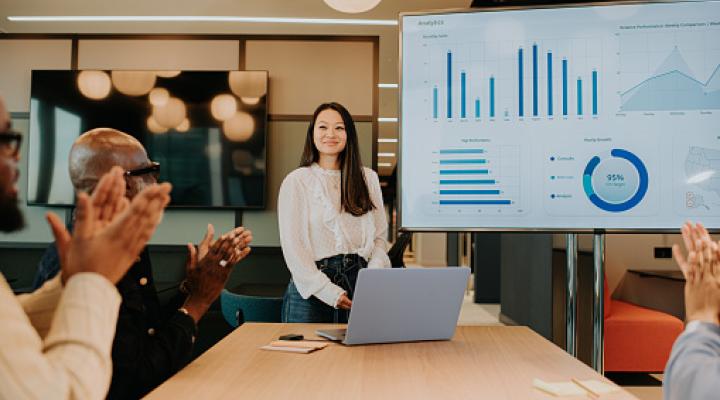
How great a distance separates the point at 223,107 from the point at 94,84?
1.02 m

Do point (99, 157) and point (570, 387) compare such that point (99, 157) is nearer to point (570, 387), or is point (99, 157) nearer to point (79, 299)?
point (79, 299)

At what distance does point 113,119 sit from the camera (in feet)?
15.6

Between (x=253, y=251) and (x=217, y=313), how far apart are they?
56 cm

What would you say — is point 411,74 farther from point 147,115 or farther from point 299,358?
point 147,115

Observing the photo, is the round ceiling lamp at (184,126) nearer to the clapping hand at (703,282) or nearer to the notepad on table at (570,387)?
the notepad on table at (570,387)

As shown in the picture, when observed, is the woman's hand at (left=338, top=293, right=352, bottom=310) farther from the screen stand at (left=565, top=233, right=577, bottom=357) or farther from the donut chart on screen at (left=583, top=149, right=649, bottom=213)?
the donut chart on screen at (left=583, top=149, right=649, bottom=213)

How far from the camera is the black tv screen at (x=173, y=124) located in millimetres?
4664

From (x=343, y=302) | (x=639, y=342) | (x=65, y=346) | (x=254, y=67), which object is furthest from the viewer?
(x=254, y=67)

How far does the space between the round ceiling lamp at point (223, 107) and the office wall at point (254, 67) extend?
280mm

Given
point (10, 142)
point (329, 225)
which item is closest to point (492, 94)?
point (329, 225)

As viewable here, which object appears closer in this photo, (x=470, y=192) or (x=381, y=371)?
(x=381, y=371)

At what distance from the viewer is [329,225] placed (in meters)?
2.43

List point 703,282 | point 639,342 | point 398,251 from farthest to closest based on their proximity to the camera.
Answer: point 639,342 < point 398,251 < point 703,282

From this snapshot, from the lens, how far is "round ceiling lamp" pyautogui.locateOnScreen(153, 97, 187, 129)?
15.5 feet
